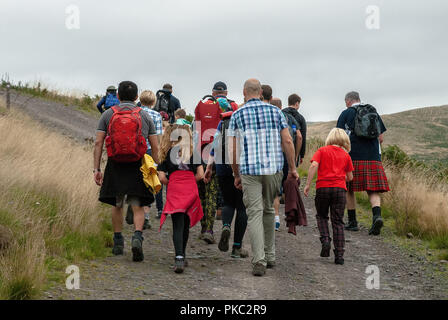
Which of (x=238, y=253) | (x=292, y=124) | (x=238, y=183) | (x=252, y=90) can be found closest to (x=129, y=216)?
(x=238, y=253)

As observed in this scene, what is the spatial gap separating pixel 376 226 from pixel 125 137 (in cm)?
489

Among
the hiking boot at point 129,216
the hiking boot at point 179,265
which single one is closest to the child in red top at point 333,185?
the hiking boot at point 179,265

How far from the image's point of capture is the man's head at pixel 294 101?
32.3 ft

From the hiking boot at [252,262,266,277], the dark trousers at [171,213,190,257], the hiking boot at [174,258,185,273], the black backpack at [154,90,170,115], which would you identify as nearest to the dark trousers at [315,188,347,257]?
the hiking boot at [252,262,266,277]

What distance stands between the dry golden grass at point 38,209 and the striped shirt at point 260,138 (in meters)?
2.44

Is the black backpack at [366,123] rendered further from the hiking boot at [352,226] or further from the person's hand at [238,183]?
the person's hand at [238,183]

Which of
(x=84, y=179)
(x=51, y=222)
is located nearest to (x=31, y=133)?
(x=84, y=179)

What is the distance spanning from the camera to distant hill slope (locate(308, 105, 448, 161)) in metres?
47.9

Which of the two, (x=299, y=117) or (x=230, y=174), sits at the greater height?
(x=299, y=117)

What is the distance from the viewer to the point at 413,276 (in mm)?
7332

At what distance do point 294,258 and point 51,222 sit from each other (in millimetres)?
3234

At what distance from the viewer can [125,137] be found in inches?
263

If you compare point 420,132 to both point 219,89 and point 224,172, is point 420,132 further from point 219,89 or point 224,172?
point 224,172
